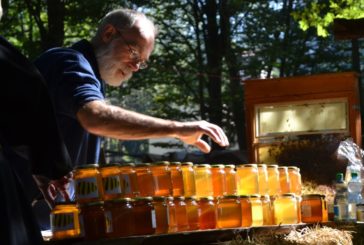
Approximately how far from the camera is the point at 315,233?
3090mm

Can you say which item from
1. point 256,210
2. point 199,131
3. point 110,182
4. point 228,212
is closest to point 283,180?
point 256,210

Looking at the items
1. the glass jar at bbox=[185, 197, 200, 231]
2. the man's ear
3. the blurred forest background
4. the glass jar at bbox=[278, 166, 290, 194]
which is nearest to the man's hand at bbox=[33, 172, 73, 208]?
the glass jar at bbox=[185, 197, 200, 231]

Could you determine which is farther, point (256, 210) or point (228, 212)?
point (256, 210)

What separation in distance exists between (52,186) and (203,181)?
67 centimetres

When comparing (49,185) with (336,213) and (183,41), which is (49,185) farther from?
(183,41)

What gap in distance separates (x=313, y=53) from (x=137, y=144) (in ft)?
30.0

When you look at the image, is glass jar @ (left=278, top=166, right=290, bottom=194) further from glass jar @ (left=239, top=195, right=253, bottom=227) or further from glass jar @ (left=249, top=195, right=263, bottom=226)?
glass jar @ (left=239, top=195, right=253, bottom=227)

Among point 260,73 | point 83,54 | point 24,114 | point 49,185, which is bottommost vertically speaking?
point 49,185

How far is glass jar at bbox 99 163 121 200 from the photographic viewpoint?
2.64m

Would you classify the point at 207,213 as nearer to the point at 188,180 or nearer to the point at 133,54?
the point at 188,180

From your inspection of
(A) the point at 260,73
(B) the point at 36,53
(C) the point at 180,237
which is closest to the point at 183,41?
(A) the point at 260,73

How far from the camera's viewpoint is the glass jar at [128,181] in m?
2.68

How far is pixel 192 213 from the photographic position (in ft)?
9.13

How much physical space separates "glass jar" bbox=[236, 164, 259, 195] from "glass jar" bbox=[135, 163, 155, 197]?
20.6 inches
